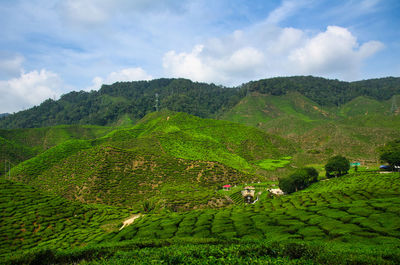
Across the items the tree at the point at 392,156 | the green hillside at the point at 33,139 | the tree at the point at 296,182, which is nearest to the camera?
the tree at the point at 296,182

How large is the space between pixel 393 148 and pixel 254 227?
239ft

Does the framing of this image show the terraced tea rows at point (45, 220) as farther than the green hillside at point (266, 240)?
Yes

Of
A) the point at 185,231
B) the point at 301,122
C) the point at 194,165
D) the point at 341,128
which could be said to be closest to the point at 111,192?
the point at 194,165

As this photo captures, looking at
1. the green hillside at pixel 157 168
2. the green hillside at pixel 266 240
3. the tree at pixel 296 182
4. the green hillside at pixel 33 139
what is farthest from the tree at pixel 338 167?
the green hillside at pixel 33 139

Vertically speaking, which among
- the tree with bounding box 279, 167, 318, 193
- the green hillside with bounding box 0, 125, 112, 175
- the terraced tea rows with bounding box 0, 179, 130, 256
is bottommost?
the tree with bounding box 279, 167, 318, 193

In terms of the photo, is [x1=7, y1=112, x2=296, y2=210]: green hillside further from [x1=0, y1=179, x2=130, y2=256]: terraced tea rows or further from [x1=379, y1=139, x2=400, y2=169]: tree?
[x1=379, y1=139, x2=400, y2=169]: tree

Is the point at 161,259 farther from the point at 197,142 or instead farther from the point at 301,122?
the point at 301,122

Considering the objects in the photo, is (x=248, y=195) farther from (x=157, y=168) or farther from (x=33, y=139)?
(x=33, y=139)

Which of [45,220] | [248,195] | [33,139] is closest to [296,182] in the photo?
[248,195]

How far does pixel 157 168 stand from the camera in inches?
2926

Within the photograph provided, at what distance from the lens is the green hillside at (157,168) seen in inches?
2274

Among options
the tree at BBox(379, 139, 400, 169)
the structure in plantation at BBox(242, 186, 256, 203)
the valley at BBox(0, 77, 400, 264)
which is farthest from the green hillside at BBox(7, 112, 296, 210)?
the tree at BBox(379, 139, 400, 169)

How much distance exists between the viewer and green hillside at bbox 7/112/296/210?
5775 cm

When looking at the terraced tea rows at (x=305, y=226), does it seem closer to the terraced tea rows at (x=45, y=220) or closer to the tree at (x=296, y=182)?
the terraced tea rows at (x=45, y=220)
